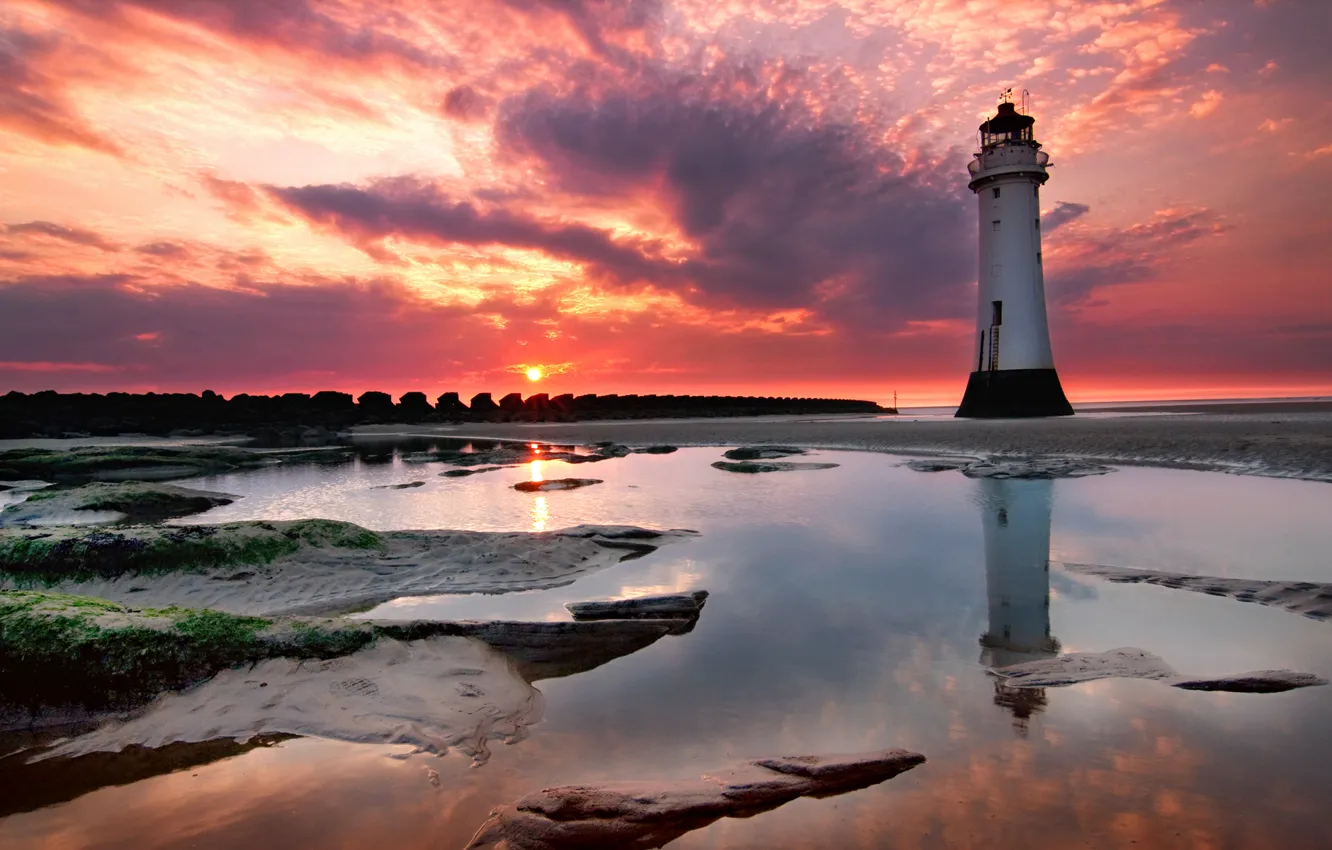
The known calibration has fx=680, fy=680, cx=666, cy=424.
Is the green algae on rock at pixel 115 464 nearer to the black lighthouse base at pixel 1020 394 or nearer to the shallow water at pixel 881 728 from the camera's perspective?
the shallow water at pixel 881 728

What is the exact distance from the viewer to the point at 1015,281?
37125mm

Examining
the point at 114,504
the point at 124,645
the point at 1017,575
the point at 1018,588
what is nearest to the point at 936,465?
the point at 1017,575

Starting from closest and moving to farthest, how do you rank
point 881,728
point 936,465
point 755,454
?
point 881,728
point 936,465
point 755,454

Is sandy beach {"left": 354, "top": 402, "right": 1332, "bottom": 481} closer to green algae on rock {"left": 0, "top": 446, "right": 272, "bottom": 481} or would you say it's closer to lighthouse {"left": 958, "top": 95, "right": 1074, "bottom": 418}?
lighthouse {"left": 958, "top": 95, "right": 1074, "bottom": 418}

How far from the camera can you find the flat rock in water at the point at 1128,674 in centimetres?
469

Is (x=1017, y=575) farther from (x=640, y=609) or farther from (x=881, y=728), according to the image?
(x=881, y=728)

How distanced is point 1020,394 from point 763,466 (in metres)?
22.5

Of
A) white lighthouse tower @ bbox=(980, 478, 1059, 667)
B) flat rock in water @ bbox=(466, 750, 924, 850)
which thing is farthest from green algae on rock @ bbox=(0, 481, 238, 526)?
white lighthouse tower @ bbox=(980, 478, 1059, 667)

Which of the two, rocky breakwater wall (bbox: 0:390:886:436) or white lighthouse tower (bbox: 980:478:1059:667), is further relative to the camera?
rocky breakwater wall (bbox: 0:390:886:436)

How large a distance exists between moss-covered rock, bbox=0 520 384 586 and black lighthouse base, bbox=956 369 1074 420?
37153 millimetres

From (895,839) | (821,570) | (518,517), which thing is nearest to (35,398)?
(518,517)

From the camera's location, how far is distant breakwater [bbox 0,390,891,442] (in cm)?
4706

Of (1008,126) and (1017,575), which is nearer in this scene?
(1017,575)

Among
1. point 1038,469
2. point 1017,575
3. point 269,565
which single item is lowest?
point 1017,575
